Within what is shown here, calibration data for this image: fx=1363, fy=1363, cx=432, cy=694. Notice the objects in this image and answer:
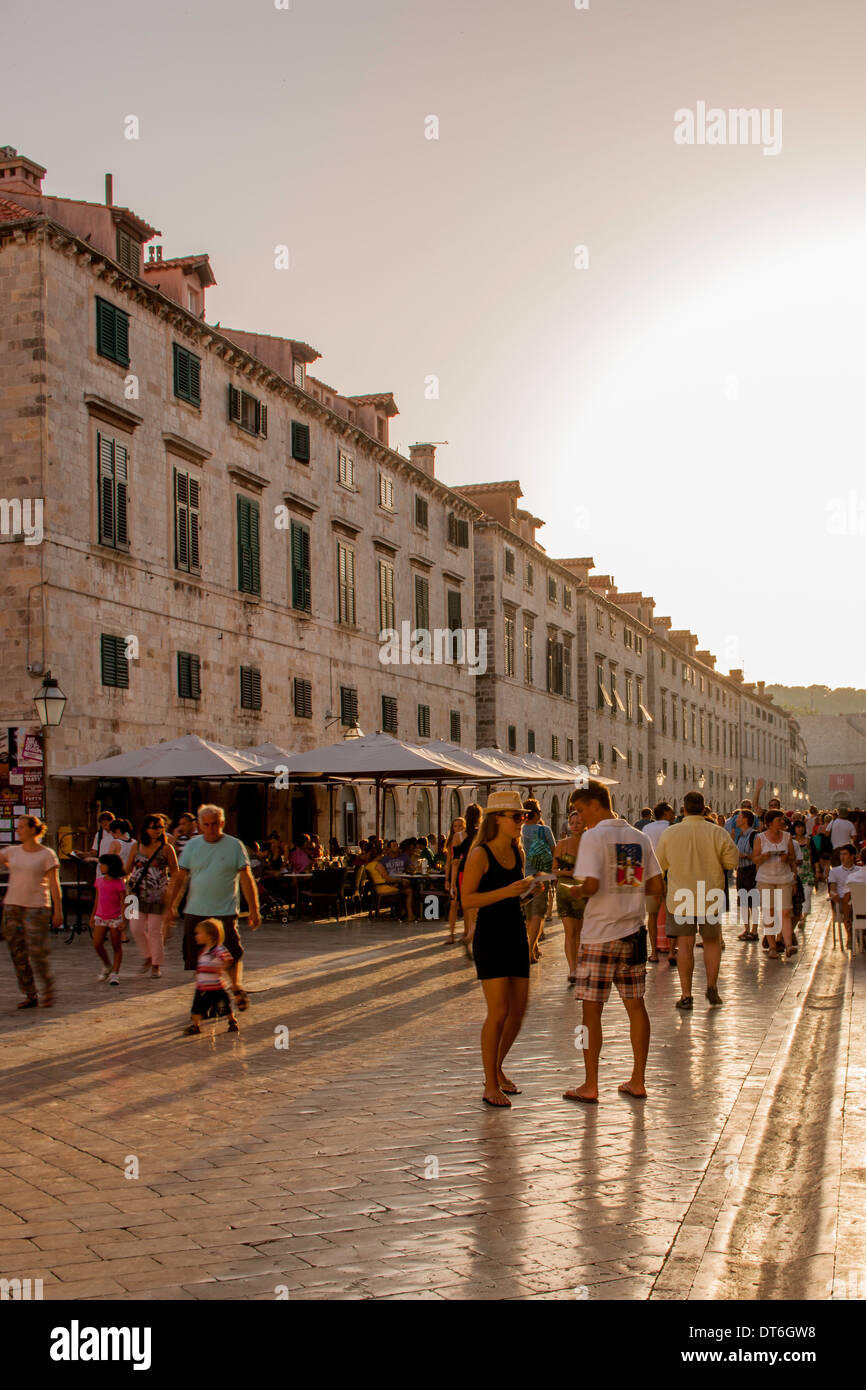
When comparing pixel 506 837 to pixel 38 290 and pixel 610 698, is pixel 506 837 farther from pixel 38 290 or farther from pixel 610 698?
pixel 610 698

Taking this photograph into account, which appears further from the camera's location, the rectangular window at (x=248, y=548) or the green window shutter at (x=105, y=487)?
the rectangular window at (x=248, y=548)

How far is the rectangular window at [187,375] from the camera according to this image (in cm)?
2555

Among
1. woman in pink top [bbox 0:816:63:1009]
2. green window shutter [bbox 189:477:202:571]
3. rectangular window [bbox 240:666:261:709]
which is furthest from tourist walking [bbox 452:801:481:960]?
rectangular window [bbox 240:666:261:709]

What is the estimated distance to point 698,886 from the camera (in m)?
11.4

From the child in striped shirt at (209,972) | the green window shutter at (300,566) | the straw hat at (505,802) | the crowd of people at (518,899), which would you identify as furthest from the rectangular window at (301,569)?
the straw hat at (505,802)

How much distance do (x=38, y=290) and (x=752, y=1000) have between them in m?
15.8

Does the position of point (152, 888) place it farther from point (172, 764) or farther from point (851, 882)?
Result: point (851, 882)

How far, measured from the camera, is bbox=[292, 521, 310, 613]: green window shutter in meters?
29.9

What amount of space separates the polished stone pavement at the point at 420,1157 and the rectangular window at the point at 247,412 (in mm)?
18165

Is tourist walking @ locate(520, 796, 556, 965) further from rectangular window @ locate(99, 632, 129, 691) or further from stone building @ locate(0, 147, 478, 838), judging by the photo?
rectangular window @ locate(99, 632, 129, 691)

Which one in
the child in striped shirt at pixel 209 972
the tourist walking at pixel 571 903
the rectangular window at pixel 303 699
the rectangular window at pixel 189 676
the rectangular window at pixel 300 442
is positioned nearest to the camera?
the child in striped shirt at pixel 209 972

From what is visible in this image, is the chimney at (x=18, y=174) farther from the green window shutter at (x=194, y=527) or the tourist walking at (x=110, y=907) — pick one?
the tourist walking at (x=110, y=907)

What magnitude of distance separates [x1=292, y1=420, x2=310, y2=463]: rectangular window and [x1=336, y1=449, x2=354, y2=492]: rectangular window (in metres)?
1.72
